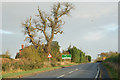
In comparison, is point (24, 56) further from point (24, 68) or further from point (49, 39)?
point (49, 39)

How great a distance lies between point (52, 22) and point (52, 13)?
2.40 metres

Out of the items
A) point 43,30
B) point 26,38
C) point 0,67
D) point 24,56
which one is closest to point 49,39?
point 43,30

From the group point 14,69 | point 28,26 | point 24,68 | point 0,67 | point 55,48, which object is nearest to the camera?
point 0,67

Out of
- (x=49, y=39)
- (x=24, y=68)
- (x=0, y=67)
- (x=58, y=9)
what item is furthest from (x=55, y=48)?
(x=0, y=67)

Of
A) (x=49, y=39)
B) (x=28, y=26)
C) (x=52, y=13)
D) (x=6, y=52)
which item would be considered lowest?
(x=6, y=52)

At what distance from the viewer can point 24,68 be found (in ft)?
81.1

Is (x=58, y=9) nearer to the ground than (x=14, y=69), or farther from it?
farther from it

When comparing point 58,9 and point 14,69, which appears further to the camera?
point 58,9

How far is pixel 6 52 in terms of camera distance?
28.8m

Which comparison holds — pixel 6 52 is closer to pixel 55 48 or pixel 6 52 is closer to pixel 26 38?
pixel 26 38

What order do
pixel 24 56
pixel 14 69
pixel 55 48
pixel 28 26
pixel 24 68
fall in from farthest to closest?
pixel 55 48, pixel 28 26, pixel 24 56, pixel 24 68, pixel 14 69

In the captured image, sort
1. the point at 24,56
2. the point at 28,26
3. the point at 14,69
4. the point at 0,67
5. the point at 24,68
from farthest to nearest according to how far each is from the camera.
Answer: the point at 28,26
the point at 24,56
the point at 24,68
the point at 14,69
the point at 0,67

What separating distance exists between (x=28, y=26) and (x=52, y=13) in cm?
703

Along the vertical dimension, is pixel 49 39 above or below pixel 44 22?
below
